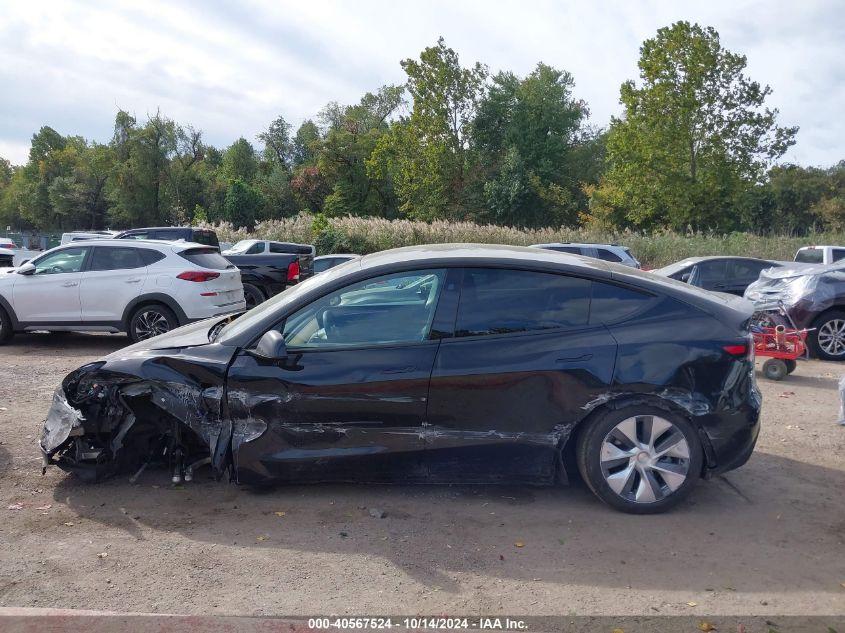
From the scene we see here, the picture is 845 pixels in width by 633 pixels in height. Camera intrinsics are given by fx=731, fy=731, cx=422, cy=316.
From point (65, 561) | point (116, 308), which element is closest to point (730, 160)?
point (116, 308)

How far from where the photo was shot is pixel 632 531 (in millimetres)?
4359

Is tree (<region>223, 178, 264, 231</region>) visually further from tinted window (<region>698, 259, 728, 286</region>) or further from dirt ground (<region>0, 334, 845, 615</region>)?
dirt ground (<region>0, 334, 845, 615</region>)

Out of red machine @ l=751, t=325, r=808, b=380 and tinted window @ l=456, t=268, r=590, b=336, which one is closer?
tinted window @ l=456, t=268, r=590, b=336

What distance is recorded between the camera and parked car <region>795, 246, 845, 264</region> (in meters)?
20.4

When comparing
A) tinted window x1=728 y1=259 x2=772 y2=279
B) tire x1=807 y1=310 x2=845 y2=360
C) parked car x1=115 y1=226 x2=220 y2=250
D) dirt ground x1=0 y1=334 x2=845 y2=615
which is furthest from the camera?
parked car x1=115 y1=226 x2=220 y2=250

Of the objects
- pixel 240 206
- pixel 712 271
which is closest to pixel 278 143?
pixel 240 206

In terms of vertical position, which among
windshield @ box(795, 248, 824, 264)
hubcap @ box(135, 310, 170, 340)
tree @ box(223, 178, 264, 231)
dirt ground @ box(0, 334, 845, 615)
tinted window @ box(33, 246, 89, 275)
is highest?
tree @ box(223, 178, 264, 231)

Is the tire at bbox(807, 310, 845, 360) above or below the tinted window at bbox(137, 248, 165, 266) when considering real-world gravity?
below

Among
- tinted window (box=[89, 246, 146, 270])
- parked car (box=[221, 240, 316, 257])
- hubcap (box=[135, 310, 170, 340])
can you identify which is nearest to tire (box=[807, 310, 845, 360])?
hubcap (box=[135, 310, 170, 340])

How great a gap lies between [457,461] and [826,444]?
3.59 metres

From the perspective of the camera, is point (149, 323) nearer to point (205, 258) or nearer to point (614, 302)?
point (205, 258)

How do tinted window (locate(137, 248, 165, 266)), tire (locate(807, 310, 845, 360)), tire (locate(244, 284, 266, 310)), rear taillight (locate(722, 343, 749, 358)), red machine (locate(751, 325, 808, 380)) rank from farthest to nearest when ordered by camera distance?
tire (locate(244, 284, 266, 310)) < tinted window (locate(137, 248, 165, 266)) < tire (locate(807, 310, 845, 360)) < red machine (locate(751, 325, 808, 380)) < rear taillight (locate(722, 343, 749, 358))

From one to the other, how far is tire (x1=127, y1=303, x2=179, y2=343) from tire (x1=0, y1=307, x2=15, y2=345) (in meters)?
2.04

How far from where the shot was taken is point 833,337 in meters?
10.7
